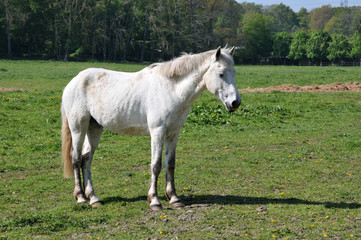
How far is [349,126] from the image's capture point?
14266mm

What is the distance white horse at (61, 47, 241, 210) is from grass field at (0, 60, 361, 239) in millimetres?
658

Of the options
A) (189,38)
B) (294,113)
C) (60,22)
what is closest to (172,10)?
(189,38)

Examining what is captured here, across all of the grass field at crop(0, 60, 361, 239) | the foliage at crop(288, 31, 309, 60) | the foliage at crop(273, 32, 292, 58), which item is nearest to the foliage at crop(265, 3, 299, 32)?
the foliage at crop(273, 32, 292, 58)

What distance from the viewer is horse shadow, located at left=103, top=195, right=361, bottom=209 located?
6703 millimetres

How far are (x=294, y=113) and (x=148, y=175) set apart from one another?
30.2 ft

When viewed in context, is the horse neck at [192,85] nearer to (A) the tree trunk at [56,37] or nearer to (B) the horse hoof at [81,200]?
(B) the horse hoof at [81,200]

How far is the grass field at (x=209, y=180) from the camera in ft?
18.8

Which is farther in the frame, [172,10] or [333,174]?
[172,10]

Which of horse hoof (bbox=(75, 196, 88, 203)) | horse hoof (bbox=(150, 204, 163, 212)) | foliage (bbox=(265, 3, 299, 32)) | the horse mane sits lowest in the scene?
horse hoof (bbox=(75, 196, 88, 203))

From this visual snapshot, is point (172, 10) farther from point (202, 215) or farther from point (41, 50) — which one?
point (202, 215)

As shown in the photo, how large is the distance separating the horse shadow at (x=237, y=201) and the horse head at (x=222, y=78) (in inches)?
63.7

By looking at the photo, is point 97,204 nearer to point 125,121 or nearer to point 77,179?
point 77,179

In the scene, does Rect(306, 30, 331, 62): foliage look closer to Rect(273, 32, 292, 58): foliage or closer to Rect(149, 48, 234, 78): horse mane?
Rect(273, 32, 292, 58): foliage

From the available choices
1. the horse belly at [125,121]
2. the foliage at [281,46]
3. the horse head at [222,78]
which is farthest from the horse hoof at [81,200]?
the foliage at [281,46]
